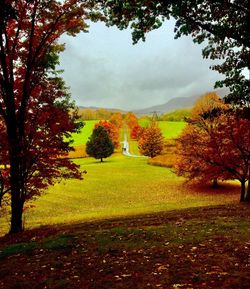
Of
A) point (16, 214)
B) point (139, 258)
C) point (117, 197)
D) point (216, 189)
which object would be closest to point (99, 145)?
point (117, 197)

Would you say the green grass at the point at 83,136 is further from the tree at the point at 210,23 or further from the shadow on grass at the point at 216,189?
the tree at the point at 210,23

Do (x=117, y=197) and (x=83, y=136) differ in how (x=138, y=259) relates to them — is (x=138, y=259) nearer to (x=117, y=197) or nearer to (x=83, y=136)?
(x=117, y=197)

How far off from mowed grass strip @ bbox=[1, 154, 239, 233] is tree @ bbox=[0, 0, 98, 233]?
9423mm

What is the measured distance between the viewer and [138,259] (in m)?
9.12

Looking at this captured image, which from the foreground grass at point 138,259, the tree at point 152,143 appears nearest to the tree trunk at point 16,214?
the foreground grass at point 138,259

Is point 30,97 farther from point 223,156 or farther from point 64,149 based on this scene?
point 223,156

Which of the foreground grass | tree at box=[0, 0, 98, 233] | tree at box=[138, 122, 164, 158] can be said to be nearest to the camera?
the foreground grass

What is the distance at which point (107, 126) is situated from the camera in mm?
113000

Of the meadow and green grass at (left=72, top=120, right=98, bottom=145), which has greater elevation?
green grass at (left=72, top=120, right=98, bottom=145)

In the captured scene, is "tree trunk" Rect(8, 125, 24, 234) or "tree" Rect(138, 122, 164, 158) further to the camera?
"tree" Rect(138, 122, 164, 158)

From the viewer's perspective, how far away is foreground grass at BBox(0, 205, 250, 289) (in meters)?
7.54

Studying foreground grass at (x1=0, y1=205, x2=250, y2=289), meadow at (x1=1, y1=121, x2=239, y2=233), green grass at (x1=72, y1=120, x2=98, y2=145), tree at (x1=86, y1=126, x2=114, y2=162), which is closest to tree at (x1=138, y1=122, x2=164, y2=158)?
tree at (x1=86, y1=126, x2=114, y2=162)

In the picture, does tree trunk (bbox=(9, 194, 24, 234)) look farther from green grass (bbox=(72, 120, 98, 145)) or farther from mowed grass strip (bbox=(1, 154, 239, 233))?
green grass (bbox=(72, 120, 98, 145))

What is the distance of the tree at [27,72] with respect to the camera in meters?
15.4
